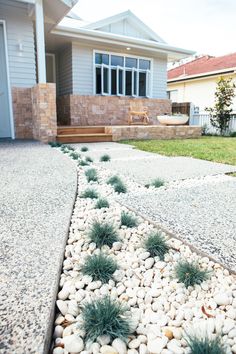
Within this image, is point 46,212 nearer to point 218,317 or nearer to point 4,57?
point 218,317

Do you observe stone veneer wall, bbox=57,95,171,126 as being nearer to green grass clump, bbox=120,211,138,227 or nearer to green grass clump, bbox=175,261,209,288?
green grass clump, bbox=120,211,138,227

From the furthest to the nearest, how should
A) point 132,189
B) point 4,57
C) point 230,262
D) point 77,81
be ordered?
point 77,81
point 4,57
point 132,189
point 230,262

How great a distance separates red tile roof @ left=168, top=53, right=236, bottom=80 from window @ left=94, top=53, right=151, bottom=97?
6.01 meters

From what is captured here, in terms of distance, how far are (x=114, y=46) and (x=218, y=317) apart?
32.2 ft

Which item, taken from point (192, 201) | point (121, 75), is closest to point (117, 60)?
point (121, 75)

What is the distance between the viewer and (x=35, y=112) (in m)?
6.73

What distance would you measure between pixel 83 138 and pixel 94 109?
99.2 inches

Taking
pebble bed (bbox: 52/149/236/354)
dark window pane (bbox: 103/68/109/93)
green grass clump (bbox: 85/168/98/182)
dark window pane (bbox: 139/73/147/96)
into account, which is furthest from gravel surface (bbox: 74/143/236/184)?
dark window pane (bbox: 139/73/147/96)

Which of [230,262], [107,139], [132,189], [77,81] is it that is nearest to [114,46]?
[77,81]

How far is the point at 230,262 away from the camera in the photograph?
1.46 meters

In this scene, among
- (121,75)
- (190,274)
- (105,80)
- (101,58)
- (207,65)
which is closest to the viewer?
(190,274)

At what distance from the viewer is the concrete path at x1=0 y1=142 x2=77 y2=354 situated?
937mm

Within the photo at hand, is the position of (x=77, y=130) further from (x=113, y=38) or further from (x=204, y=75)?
(x=204, y=75)

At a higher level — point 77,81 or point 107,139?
point 77,81
